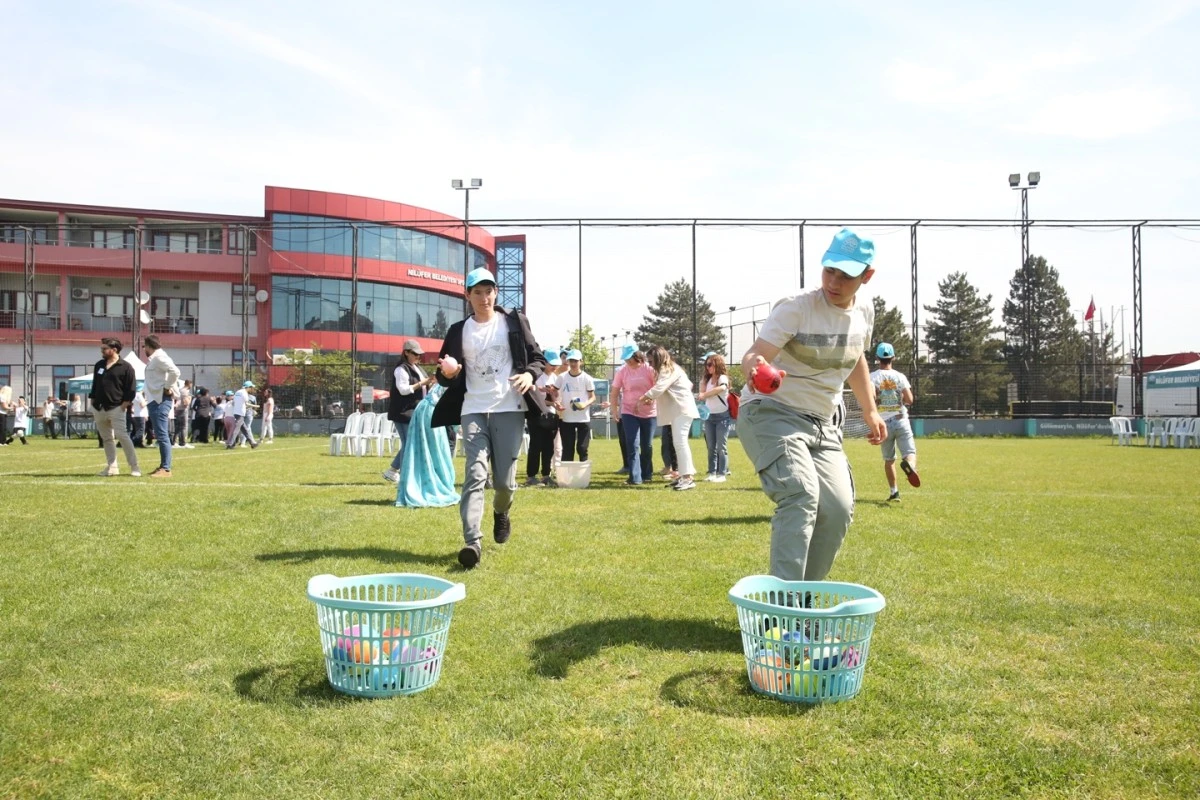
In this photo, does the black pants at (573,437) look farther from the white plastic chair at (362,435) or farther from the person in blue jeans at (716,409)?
the white plastic chair at (362,435)

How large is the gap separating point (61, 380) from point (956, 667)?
51.8 metres

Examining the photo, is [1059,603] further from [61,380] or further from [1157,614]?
[61,380]

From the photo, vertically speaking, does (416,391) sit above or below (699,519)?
above

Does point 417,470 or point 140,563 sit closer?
point 140,563

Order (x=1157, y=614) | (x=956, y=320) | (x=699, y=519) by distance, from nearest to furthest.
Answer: (x=1157, y=614) < (x=699, y=519) < (x=956, y=320)

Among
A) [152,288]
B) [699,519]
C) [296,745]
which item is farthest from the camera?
[152,288]

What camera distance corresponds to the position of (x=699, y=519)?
8.22 meters

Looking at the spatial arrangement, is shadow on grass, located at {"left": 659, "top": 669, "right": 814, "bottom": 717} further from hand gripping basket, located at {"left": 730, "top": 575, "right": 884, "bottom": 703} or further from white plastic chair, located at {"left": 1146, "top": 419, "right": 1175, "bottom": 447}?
white plastic chair, located at {"left": 1146, "top": 419, "right": 1175, "bottom": 447}

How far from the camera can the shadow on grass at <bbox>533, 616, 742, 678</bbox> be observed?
3.79 m

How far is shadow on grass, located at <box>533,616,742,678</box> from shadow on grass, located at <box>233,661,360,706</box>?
88 cm

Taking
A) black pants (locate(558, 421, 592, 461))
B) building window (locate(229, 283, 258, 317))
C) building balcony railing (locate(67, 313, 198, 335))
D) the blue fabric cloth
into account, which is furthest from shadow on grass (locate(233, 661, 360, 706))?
building window (locate(229, 283, 258, 317))

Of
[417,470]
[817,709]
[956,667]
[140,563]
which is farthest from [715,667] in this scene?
[417,470]

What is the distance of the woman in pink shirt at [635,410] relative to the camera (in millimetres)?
12219

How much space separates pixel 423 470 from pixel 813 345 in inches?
234
